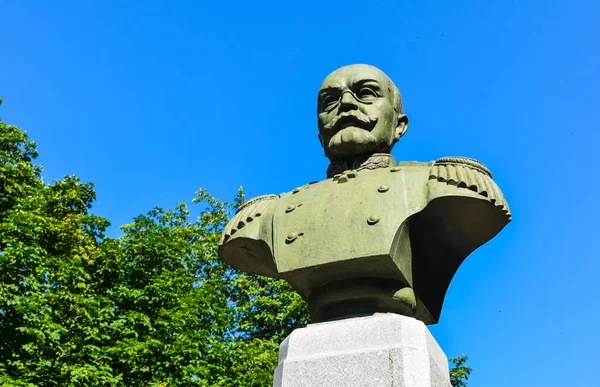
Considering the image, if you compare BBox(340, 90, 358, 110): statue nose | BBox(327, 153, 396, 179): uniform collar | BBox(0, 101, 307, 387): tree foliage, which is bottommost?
→ BBox(327, 153, 396, 179): uniform collar

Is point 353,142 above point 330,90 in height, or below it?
below

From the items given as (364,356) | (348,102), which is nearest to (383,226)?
(364,356)

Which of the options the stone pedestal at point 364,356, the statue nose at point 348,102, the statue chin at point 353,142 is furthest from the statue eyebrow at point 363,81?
the stone pedestal at point 364,356

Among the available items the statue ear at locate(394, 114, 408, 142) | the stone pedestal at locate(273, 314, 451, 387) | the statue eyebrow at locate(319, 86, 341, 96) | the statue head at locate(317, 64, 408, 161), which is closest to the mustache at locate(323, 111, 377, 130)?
the statue head at locate(317, 64, 408, 161)

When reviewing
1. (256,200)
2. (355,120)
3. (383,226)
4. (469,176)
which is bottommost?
(383,226)

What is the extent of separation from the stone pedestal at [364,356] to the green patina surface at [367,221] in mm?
267

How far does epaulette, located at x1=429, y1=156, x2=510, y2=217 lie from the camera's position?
4105mm

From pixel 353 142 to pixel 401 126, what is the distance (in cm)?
57

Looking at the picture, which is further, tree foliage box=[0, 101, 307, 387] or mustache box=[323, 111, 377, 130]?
tree foliage box=[0, 101, 307, 387]

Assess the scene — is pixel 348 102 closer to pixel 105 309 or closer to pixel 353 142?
pixel 353 142

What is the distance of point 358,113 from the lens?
15.8 feet

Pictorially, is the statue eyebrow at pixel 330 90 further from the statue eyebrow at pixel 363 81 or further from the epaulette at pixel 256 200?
the epaulette at pixel 256 200

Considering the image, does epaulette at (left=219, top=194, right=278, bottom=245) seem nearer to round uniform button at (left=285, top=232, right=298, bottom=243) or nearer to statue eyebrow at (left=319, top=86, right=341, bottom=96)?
round uniform button at (left=285, top=232, right=298, bottom=243)

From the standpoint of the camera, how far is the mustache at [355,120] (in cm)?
480
